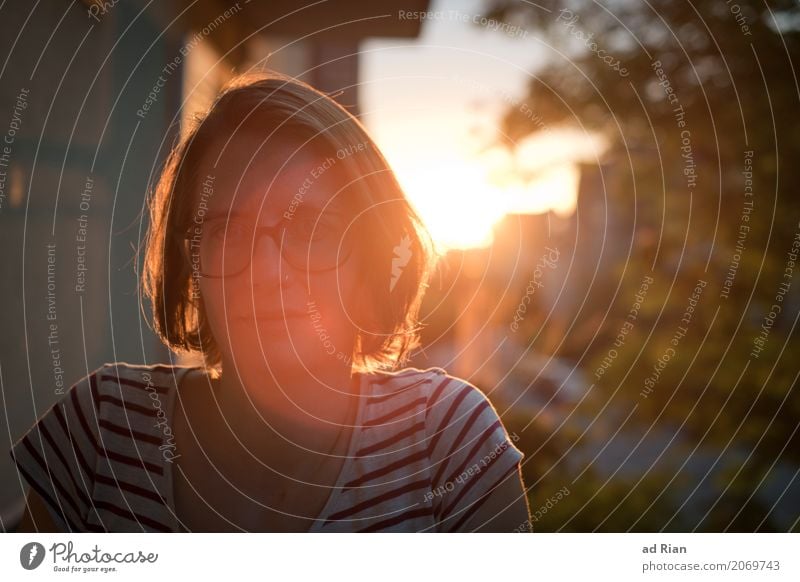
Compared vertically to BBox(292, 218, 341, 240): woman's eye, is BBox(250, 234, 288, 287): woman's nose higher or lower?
lower

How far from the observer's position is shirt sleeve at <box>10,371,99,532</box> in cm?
57

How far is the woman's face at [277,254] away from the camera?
1.79 ft

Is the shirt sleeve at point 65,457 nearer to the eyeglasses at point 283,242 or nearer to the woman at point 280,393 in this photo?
the woman at point 280,393

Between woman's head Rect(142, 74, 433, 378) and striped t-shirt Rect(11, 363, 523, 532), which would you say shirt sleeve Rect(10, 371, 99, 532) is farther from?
woman's head Rect(142, 74, 433, 378)

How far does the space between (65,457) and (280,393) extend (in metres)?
0.20

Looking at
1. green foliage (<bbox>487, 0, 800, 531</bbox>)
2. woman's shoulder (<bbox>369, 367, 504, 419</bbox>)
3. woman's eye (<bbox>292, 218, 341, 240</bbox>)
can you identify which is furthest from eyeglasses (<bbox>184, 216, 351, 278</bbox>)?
green foliage (<bbox>487, 0, 800, 531</bbox>)

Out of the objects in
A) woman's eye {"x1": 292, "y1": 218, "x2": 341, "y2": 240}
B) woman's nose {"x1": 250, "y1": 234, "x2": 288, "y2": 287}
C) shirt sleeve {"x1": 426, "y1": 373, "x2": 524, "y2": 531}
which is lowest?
shirt sleeve {"x1": 426, "y1": 373, "x2": 524, "y2": 531}

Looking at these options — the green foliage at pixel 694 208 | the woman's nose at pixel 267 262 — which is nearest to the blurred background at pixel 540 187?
the green foliage at pixel 694 208

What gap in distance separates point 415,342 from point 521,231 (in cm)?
19

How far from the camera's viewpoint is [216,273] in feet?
1.86

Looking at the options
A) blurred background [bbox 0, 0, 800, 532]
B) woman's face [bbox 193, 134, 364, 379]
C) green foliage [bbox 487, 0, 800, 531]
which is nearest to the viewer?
woman's face [bbox 193, 134, 364, 379]

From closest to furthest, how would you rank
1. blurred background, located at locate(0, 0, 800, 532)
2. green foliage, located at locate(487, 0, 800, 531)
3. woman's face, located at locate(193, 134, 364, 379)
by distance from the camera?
woman's face, located at locate(193, 134, 364, 379) → blurred background, located at locate(0, 0, 800, 532) → green foliage, located at locate(487, 0, 800, 531)

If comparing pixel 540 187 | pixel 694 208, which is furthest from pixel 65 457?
pixel 694 208

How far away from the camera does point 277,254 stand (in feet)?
1.83
